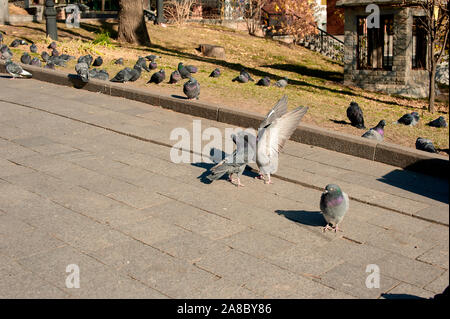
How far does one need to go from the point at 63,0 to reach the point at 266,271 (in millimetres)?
29475

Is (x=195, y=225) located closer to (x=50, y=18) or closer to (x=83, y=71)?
(x=83, y=71)

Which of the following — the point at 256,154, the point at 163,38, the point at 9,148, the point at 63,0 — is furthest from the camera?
the point at 63,0

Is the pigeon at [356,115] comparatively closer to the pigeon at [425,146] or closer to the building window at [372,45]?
the pigeon at [425,146]

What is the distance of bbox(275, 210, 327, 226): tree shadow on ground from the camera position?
5.18 meters

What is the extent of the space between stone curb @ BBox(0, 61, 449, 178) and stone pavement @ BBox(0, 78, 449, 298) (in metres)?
0.13

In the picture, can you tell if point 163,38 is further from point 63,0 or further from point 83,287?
point 83,287

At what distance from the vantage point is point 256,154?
19.3 feet

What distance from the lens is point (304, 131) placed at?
7844 millimetres

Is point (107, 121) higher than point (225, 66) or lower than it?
lower

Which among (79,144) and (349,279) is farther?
(79,144)

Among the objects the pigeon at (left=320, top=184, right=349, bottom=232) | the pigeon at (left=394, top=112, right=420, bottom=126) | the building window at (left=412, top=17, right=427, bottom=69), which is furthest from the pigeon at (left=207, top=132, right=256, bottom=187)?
the building window at (left=412, top=17, right=427, bottom=69)

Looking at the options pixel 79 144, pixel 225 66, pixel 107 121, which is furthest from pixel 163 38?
pixel 79 144

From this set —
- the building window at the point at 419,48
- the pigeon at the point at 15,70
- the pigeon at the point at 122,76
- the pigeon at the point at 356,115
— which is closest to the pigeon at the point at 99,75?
the pigeon at the point at 122,76
